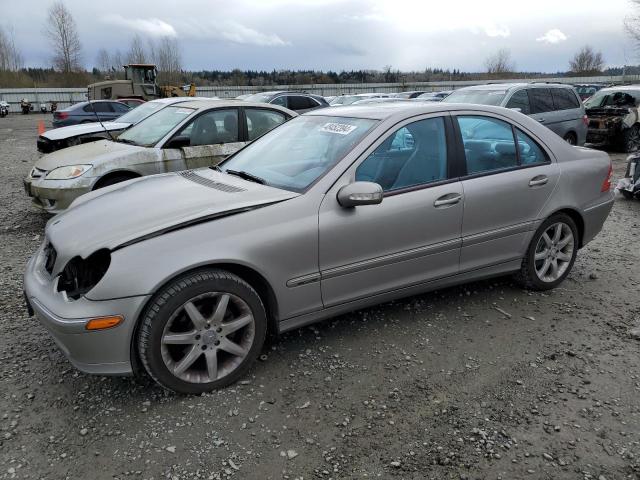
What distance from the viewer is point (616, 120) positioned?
13008 millimetres

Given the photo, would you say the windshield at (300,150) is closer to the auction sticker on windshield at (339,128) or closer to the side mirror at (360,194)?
the auction sticker on windshield at (339,128)

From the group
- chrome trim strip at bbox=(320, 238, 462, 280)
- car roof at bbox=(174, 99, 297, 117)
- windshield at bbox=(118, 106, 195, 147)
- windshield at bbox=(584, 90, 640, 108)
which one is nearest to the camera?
chrome trim strip at bbox=(320, 238, 462, 280)

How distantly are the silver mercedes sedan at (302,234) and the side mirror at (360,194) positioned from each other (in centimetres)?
1

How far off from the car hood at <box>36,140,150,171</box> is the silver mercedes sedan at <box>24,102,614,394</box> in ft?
8.24

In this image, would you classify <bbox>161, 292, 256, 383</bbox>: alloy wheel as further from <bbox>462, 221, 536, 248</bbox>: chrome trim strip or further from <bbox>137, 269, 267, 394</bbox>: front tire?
<bbox>462, 221, 536, 248</bbox>: chrome trim strip

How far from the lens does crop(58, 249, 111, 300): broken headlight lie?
2758 millimetres

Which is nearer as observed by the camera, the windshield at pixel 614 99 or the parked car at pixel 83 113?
the windshield at pixel 614 99

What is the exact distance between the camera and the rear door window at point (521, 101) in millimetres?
10008

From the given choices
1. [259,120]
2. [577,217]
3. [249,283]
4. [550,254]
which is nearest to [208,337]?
[249,283]

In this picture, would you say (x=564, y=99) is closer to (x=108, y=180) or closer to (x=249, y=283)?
(x=108, y=180)

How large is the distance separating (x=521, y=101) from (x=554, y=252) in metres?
6.76

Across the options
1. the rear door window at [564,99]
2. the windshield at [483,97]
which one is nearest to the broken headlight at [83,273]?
the windshield at [483,97]

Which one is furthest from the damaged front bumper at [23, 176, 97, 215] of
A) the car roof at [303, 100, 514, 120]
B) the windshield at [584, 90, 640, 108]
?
the windshield at [584, 90, 640, 108]

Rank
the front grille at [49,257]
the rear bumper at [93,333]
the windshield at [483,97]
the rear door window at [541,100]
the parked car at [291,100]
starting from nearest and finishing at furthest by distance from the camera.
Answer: the rear bumper at [93,333], the front grille at [49,257], the windshield at [483,97], the rear door window at [541,100], the parked car at [291,100]
